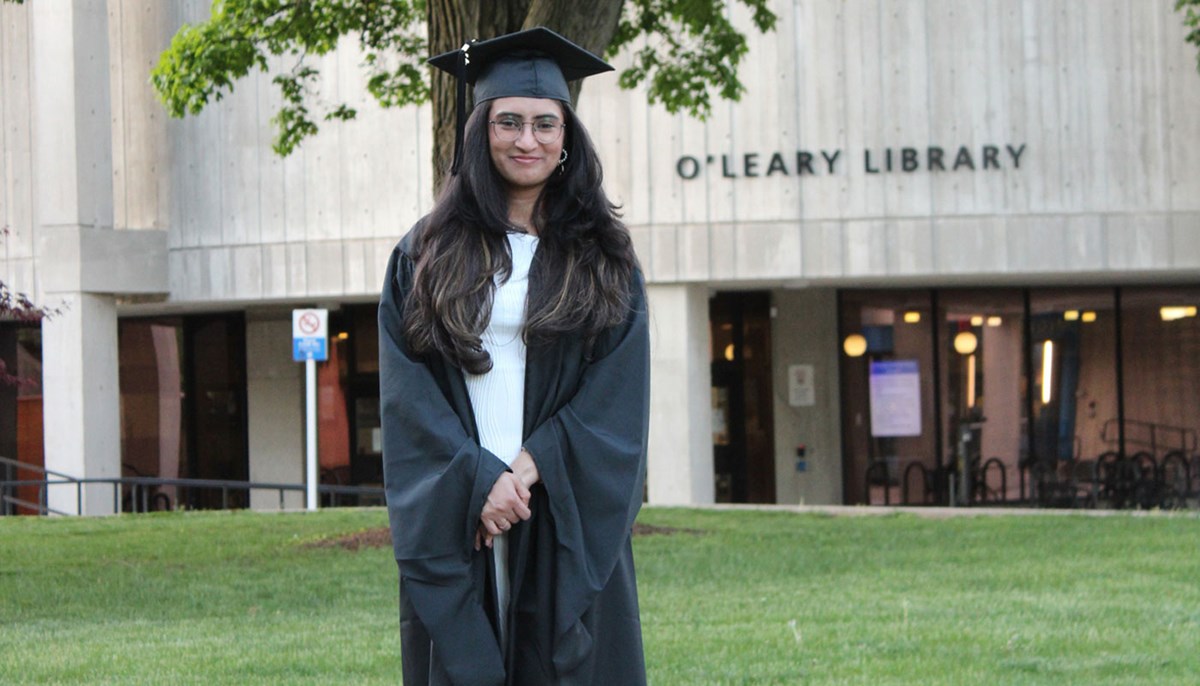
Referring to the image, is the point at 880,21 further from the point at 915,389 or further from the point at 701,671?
the point at 701,671

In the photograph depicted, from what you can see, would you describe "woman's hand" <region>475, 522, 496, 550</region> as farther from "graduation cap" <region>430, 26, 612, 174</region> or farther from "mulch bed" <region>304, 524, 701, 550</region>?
"mulch bed" <region>304, 524, 701, 550</region>

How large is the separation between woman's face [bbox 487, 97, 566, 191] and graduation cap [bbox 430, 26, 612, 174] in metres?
0.03

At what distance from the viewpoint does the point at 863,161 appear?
20.7 meters

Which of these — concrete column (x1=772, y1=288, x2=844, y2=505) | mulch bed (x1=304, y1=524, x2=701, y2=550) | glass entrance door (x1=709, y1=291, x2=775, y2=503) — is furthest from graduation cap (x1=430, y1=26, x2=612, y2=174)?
glass entrance door (x1=709, y1=291, x2=775, y2=503)

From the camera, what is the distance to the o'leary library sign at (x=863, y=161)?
20578mm

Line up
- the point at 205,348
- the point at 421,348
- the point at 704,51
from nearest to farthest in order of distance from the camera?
the point at 421,348 → the point at 704,51 → the point at 205,348

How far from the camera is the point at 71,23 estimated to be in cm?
2227

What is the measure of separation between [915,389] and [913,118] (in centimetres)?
471

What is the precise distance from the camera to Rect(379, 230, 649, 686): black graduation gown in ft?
11.8

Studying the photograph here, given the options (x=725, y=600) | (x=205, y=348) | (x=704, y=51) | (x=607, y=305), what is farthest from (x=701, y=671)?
(x=205, y=348)

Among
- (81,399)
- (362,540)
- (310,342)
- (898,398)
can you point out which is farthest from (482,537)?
(898,398)

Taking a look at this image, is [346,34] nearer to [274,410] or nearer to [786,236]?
[786,236]

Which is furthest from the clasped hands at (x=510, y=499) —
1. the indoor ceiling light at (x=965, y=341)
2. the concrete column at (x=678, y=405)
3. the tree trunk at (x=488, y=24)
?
the indoor ceiling light at (x=965, y=341)

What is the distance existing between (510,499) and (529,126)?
890 mm
